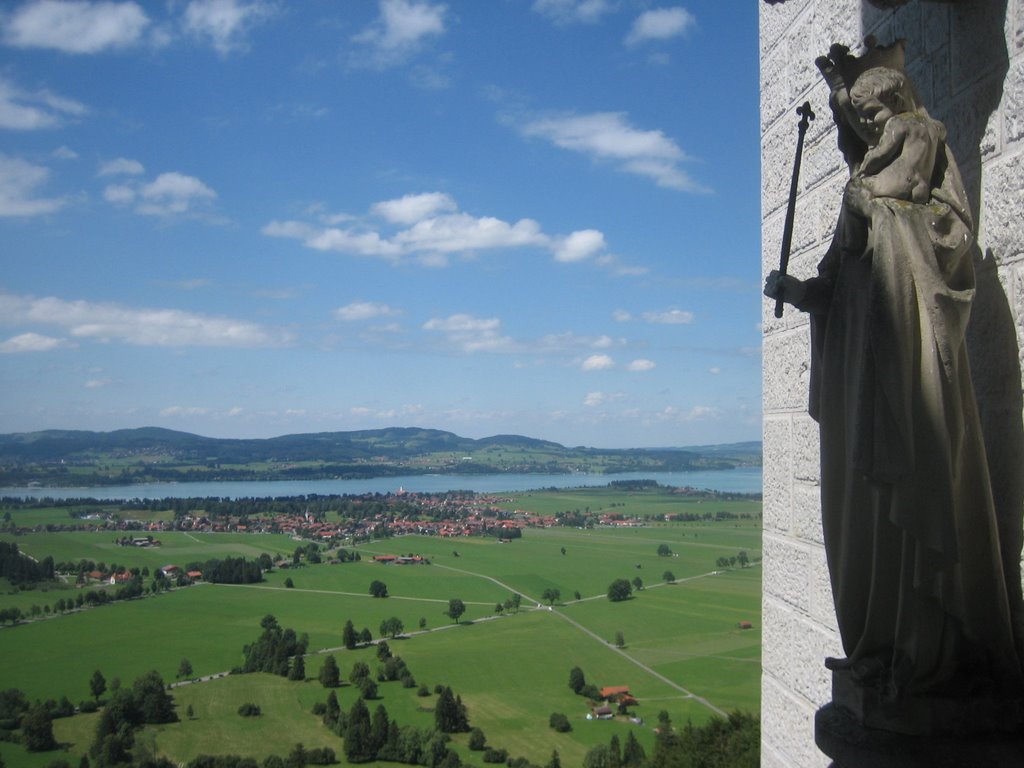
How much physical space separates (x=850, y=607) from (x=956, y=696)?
0.27 metres

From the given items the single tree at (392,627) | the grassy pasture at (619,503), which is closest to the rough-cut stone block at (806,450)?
the single tree at (392,627)

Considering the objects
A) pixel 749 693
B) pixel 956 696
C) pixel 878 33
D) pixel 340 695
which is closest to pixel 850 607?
pixel 956 696

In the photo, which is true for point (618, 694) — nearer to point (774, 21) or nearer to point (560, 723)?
point (560, 723)

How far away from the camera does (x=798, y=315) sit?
10.5 feet

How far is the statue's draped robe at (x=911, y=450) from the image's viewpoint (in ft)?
4.96

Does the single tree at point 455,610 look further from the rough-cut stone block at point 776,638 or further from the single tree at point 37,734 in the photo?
the rough-cut stone block at point 776,638

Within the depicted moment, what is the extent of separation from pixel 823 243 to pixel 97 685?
783 inches

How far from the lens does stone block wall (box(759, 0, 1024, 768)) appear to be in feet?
6.20

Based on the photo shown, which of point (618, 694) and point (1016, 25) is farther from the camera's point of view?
point (618, 694)

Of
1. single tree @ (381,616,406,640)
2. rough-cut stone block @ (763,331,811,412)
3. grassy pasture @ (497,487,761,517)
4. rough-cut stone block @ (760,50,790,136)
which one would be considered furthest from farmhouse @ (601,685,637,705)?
rough-cut stone block @ (760,50,790,136)

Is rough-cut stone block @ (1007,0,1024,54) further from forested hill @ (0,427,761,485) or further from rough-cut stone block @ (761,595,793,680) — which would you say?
forested hill @ (0,427,761,485)

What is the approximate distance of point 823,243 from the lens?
2.92 metres

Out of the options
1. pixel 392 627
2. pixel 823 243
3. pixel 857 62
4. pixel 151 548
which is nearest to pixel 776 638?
pixel 823 243

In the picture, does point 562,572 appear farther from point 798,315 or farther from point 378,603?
point 798,315
